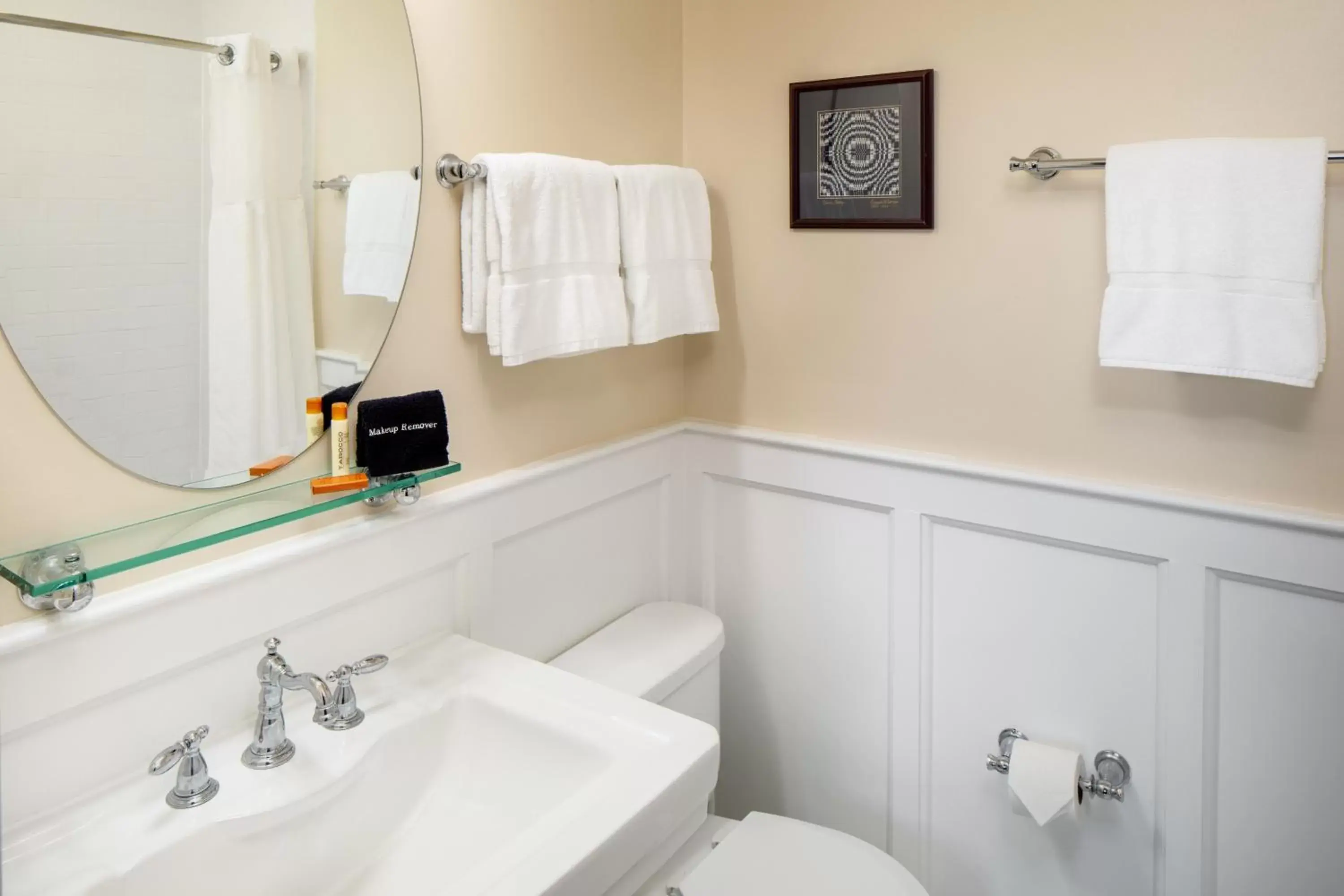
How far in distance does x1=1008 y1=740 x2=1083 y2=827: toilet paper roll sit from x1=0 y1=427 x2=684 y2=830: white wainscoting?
0.77 metres

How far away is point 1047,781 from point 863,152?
1.10 m

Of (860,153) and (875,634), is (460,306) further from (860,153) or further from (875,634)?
(875,634)

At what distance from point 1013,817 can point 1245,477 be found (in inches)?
28.1

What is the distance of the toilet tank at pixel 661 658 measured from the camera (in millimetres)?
1710

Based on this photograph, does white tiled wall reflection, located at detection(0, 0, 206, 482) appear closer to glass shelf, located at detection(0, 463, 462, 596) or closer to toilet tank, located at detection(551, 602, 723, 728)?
glass shelf, located at detection(0, 463, 462, 596)

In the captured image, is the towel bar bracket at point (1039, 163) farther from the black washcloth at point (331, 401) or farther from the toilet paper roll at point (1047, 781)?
the black washcloth at point (331, 401)

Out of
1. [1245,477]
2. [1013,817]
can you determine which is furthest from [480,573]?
[1245,477]

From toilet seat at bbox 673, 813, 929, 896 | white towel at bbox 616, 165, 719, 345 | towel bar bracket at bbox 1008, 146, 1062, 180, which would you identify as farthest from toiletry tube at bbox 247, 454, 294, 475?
towel bar bracket at bbox 1008, 146, 1062, 180

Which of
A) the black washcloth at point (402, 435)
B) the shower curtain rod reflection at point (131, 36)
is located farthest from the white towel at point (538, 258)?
the shower curtain rod reflection at point (131, 36)

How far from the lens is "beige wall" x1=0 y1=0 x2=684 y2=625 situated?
1.08 metres

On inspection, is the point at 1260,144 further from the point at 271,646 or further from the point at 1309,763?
the point at 271,646

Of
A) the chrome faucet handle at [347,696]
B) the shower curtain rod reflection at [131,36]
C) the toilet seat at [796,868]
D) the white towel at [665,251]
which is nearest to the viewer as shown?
the shower curtain rod reflection at [131,36]

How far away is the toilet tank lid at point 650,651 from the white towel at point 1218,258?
86cm

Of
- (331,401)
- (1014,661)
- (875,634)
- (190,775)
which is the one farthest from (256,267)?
(1014,661)
